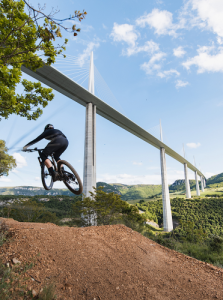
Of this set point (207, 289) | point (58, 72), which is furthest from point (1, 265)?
point (58, 72)

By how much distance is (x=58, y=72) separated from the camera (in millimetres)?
18406

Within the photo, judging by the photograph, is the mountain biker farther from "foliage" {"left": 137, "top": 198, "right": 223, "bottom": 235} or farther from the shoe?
"foliage" {"left": 137, "top": 198, "right": 223, "bottom": 235}

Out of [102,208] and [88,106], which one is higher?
[88,106]

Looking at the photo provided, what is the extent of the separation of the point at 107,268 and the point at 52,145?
4557 mm

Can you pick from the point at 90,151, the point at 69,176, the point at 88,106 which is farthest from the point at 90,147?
the point at 69,176

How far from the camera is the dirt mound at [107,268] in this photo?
4871 millimetres

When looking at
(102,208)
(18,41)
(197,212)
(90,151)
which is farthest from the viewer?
(197,212)

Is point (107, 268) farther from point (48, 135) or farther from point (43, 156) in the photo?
point (48, 135)

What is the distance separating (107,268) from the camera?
5848mm

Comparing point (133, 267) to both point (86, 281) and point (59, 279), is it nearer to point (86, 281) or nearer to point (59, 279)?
point (86, 281)

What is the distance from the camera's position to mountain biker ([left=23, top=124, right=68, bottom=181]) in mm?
5273

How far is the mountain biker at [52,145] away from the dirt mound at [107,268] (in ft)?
9.65

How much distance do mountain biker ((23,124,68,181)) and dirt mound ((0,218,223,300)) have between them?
2.94 m

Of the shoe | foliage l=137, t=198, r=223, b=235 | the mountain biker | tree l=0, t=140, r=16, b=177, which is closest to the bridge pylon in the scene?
tree l=0, t=140, r=16, b=177
